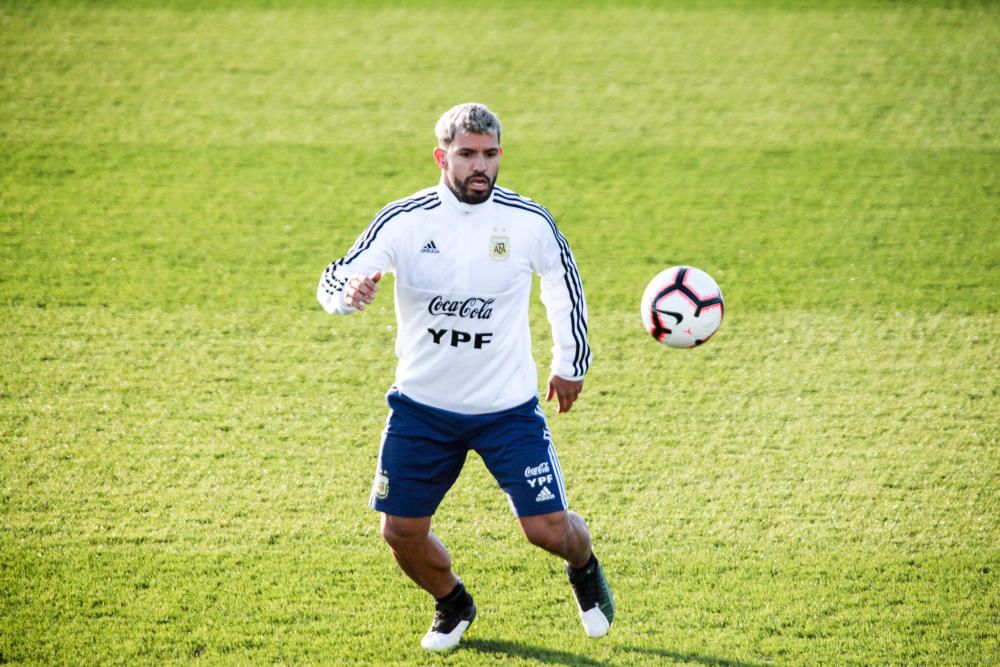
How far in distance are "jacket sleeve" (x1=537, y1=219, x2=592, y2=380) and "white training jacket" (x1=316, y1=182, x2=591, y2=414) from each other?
0.04 ft

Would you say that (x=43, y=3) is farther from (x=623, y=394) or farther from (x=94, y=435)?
(x=623, y=394)

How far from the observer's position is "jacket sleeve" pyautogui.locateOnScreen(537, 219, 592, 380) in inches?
163

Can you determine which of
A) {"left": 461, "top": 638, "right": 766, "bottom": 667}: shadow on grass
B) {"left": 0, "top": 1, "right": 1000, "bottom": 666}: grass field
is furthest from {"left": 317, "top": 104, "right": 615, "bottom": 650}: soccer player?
{"left": 0, "top": 1, "right": 1000, "bottom": 666}: grass field

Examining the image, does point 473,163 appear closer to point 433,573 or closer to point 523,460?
point 523,460

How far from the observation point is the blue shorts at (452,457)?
4.04 metres

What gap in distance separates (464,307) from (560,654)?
147 cm

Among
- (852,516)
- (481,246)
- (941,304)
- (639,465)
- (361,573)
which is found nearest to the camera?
(481,246)

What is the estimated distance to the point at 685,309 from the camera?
4941 millimetres

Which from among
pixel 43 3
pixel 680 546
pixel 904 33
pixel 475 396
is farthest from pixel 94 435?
pixel 904 33

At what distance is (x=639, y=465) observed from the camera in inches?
219

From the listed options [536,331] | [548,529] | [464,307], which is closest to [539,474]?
[548,529]

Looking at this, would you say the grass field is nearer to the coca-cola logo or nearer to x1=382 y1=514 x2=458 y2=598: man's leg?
x1=382 y1=514 x2=458 y2=598: man's leg

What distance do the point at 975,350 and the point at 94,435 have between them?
210 inches

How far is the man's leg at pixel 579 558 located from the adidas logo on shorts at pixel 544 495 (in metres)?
0.06
